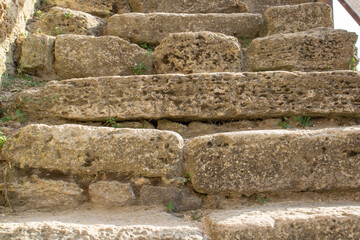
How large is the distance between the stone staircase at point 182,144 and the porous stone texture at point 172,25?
0.44 meters

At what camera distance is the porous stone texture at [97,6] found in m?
3.79

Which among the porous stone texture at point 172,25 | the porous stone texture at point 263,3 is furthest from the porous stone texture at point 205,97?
the porous stone texture at point 263,3

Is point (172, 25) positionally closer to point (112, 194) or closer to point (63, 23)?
point (63, 23)

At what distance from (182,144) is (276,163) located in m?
0.58

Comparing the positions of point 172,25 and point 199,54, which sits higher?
point 172,25

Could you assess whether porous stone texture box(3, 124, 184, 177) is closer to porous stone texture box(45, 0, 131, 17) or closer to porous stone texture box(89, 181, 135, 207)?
porous stone texture box(89, 181, 135, 207)

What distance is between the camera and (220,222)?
1705 mm

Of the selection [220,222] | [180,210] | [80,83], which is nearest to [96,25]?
[80,83]

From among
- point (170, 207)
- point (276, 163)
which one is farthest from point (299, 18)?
point (170, 207)

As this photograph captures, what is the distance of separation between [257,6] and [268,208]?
288 cm

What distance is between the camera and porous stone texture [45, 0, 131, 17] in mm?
3791

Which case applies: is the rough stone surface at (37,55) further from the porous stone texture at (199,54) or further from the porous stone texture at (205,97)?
the porous stone texture at (199,54)

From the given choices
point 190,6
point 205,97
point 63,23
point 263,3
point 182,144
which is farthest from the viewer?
point 263,3

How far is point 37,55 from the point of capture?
2.85m
